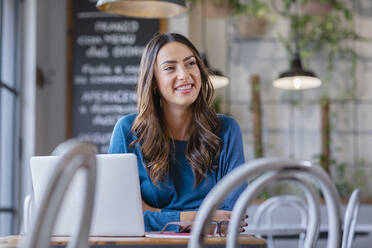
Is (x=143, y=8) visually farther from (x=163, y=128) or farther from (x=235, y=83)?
(x=235, y=83)

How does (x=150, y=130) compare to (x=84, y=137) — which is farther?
(x=84, y=137)

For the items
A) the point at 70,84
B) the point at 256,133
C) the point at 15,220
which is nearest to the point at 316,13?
the point at 256,133

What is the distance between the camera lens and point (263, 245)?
116 cm

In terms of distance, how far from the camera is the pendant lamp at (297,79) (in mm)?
3455

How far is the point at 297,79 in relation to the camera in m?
3.49

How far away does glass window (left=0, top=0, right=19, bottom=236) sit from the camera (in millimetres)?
3682

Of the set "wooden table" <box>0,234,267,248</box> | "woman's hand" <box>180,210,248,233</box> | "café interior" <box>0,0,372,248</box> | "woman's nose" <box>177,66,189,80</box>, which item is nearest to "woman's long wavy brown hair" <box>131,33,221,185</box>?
"woman's nose" <box>177,66,189,80</box>

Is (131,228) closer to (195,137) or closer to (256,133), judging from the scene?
(195,137)

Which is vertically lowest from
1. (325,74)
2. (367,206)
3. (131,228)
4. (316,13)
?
(367,206)

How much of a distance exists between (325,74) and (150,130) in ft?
10.9

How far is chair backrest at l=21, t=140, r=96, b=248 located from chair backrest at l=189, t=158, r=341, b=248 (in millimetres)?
181

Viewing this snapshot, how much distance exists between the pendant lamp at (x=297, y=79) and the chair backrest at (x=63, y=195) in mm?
2721

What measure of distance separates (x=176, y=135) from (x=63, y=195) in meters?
1.24

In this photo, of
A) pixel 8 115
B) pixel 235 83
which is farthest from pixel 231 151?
pixel 235 83
